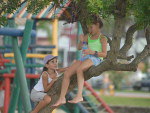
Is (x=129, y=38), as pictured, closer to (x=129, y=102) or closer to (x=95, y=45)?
(x=95, y=45)

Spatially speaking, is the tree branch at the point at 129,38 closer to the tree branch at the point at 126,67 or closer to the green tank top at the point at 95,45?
the green tank top at the point at 95,45

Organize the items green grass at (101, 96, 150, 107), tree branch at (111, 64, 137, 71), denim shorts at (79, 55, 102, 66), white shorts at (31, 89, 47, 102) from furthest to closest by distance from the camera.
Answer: green grass at (101, 96, 150, 107) → white shorts at (31, 89, 47, 102) → denim shorts at (79, 55, 102, 66) → tree branch at (111, 64, 137, 71)

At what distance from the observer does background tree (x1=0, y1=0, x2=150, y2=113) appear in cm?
735

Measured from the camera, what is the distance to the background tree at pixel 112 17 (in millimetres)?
7352

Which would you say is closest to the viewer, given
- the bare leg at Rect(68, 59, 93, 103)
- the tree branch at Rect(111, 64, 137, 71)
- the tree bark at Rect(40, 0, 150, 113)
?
the tree bark at Rect(40, 0, 150, 113)

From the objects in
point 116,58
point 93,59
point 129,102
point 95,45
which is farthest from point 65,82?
point 129,102

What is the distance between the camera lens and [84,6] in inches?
320

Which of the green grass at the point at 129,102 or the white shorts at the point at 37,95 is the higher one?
the white shorts at the point at 37,95

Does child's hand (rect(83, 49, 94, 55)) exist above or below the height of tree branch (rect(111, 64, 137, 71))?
above

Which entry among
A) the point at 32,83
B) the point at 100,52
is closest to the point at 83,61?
the point at 100,52

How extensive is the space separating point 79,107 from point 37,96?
5082mm

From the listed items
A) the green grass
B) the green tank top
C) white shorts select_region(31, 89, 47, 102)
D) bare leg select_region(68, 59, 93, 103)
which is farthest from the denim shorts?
the green grass

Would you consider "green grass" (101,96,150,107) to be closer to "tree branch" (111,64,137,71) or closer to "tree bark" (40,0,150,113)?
"tree bark" (40,0,150,113)

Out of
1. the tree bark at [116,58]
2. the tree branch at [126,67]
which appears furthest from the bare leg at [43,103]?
the tree branch at [126,67]
